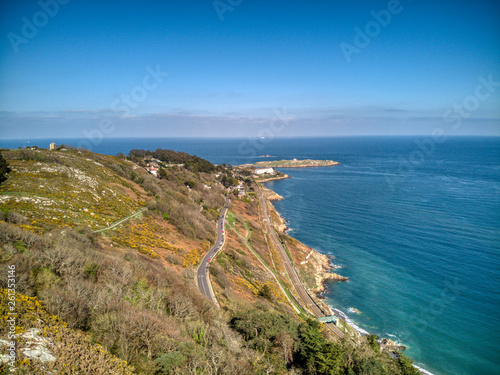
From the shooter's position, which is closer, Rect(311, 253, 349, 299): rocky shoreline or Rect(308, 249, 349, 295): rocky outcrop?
Rect(311, 253, 349, 299): rocky shoreline

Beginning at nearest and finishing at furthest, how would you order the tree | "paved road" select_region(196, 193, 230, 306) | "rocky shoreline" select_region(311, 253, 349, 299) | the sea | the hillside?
the hillside → "paved road" select_region(196, 193, 230, 306) → the tree → the sea → "rocky shoreline" select_region(311, 253, 349, 299)

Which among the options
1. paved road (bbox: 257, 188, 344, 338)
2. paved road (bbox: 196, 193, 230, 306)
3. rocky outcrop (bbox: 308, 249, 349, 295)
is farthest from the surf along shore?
paved road (bbox: 196, 193, 230, 306)

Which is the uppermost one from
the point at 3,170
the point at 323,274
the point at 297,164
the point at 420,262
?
the point at 3,170

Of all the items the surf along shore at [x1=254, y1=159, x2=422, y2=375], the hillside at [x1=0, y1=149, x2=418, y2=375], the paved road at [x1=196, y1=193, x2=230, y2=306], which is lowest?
the surf along shore at [x1=254, y1=159, x2=422, y2=375]

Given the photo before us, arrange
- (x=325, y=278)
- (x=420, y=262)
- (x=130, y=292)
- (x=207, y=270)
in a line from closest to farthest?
(x=130, y=292), (x=207, y=270), (x=325, y=278), (x=420, y=262)

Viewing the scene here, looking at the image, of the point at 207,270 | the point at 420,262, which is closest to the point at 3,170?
the point at 207,270

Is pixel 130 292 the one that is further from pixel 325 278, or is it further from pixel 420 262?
pixel 420 262

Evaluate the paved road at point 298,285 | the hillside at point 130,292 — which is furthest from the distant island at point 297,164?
the hillside at point 130,292

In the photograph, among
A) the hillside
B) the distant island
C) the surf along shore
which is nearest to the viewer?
the hillside

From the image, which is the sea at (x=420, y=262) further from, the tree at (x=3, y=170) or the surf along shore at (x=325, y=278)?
the tree at (x=3, y=170)

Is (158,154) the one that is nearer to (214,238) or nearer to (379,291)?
(214,238)

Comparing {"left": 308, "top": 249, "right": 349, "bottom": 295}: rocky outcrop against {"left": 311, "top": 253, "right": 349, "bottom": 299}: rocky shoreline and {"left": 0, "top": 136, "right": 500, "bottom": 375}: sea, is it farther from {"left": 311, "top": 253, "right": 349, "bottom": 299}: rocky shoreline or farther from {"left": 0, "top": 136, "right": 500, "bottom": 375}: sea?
{"left": 0, "top": 136, "right": 500, "bottom": 375}: sea
